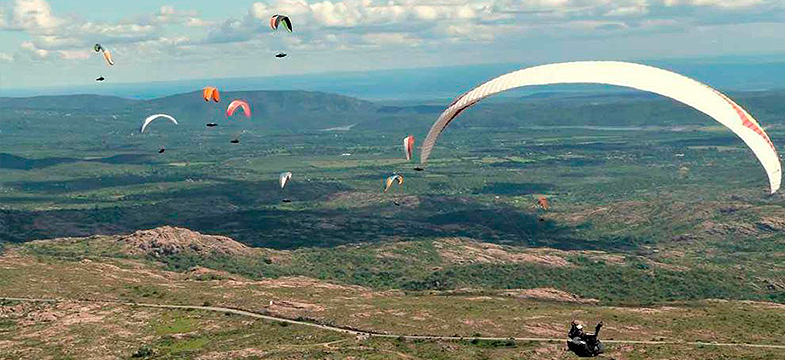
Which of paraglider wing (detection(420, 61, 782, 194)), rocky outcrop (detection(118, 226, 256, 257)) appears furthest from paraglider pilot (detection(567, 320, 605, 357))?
rocky outcrop (detection(118, 226, 256, 257))

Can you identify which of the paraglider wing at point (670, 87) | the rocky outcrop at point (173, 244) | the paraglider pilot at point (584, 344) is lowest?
the rocky outcrop at point (173, 244)

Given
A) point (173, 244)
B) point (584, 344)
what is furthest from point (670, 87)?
point (173, 244)

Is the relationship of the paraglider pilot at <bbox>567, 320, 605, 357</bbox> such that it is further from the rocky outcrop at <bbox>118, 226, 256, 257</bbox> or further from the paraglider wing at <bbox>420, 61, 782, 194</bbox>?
the rocky outcrop at <bbox>118, 226, 256, 257</bbox>

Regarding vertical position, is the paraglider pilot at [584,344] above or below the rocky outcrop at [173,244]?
above

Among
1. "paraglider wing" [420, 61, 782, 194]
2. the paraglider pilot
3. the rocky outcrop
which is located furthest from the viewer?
the rocky outcrop

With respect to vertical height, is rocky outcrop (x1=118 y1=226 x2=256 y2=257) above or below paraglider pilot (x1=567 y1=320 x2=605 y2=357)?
below

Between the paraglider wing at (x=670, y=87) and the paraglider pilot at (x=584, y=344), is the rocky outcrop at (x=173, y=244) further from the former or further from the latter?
the paraglider pilot at (x=584, y=344)

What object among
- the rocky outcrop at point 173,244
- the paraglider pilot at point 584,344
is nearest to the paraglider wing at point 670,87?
the paraglider pilot at point 584,344

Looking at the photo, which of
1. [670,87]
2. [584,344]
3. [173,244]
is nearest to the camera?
[584,344]

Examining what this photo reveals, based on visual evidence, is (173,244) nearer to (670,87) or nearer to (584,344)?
(584,344)
